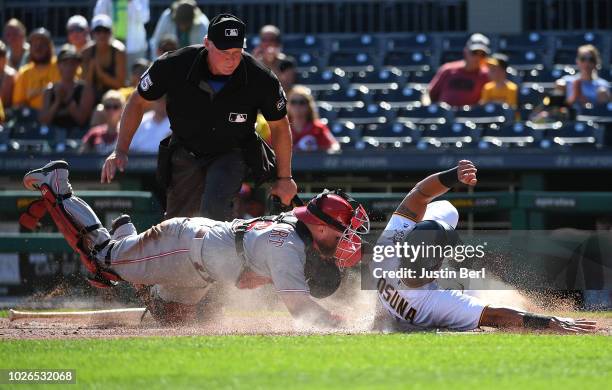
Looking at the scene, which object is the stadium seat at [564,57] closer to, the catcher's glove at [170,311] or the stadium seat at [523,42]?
the stadium seat at [523,42]

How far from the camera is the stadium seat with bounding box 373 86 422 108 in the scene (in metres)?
14.2

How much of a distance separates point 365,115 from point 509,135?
1.84 metres

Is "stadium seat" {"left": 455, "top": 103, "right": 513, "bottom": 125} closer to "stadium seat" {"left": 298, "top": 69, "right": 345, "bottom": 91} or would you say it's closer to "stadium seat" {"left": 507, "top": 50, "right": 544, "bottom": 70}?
"stadium seat" {"left": 507, "top": 50, "right": 544, "bottom": 70}

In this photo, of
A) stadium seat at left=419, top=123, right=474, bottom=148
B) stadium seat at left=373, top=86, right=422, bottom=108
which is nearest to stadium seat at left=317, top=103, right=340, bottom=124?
stadium seat at left=373, top=86, right=422, bottom=108

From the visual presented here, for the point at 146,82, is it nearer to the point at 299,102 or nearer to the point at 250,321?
the point at 250,321

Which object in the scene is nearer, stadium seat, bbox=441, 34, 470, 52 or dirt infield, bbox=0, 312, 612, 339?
dirt infield, bbox=0, 312, 612, 339

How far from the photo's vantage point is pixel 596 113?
1286 centimetres

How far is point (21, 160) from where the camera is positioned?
12.7 meters

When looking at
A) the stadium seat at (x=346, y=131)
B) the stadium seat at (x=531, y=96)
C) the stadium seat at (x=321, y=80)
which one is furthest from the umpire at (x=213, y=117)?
the stadium seat at (x=321, y=80)

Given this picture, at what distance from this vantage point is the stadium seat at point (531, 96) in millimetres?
13781

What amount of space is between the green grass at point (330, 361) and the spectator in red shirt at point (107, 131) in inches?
228

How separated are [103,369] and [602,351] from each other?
8.42 feet

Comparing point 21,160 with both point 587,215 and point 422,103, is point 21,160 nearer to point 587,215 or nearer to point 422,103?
point 422,103

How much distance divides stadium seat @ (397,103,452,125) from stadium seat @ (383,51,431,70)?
1.66 meters
